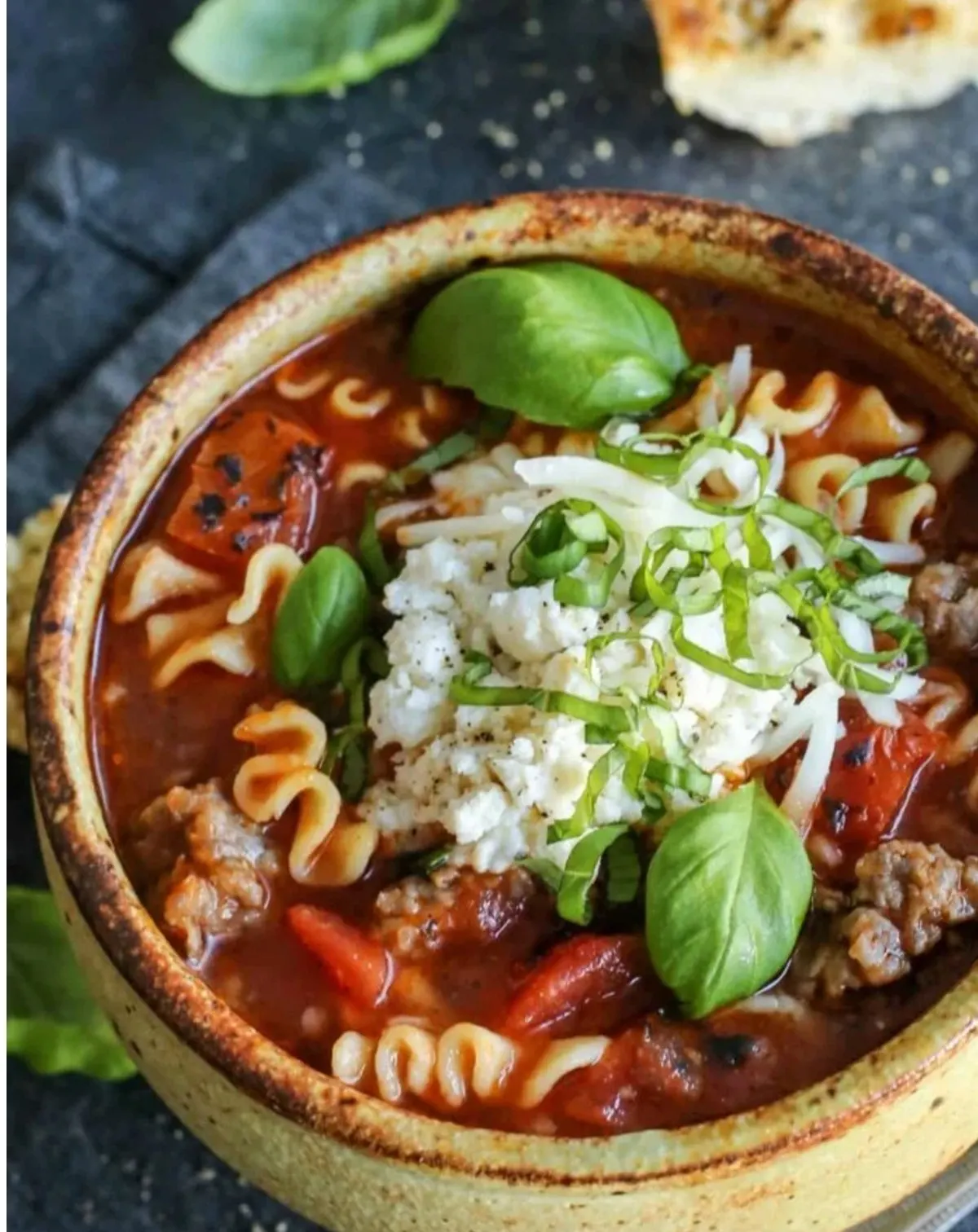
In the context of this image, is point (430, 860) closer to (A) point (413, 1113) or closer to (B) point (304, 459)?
(A) point (413, 1113)

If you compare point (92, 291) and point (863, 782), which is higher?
point (863, 782)

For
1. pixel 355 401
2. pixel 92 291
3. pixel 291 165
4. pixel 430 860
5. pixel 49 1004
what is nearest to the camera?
pixel 430 860

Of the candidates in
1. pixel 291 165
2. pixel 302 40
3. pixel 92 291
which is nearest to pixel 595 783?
pixel 92 291

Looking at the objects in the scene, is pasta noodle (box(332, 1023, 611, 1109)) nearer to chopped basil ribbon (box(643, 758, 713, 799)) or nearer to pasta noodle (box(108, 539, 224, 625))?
chopped basil ribbon (box(643, 758, 713, 799))

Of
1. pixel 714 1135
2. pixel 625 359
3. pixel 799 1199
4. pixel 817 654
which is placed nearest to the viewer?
pixel 714 1135

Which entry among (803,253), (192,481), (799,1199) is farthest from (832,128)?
(799,1199)

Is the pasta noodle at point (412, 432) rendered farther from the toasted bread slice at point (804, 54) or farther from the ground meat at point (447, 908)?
the toasted bread slice at point (804, 54)

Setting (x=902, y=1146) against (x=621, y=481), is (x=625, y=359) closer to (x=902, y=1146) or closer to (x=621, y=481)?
(x=621, y=481)
